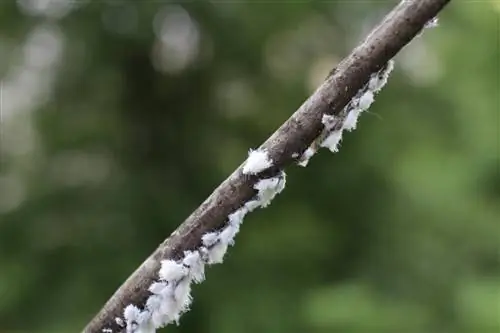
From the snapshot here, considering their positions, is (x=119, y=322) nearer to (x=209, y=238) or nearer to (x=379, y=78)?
(x=209, y=238)

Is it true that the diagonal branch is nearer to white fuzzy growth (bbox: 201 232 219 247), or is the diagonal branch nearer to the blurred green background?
white fuzzy growth (bbox: 201 232 219 247)

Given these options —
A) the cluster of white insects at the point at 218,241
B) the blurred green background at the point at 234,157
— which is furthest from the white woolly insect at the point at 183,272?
the blurred green background at the point at 234,157

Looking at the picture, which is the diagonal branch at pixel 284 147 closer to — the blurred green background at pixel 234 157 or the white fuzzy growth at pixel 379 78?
the white fuzzy growth at pixel 379 78

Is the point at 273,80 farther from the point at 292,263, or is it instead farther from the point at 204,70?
the point at 292,263

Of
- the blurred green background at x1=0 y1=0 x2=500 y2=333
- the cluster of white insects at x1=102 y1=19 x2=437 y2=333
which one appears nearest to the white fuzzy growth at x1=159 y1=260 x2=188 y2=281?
the cluster of white insects at x1=102 y1=19 x2=437 y2=333

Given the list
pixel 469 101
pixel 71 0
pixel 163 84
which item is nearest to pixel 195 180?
pixel 163 84
